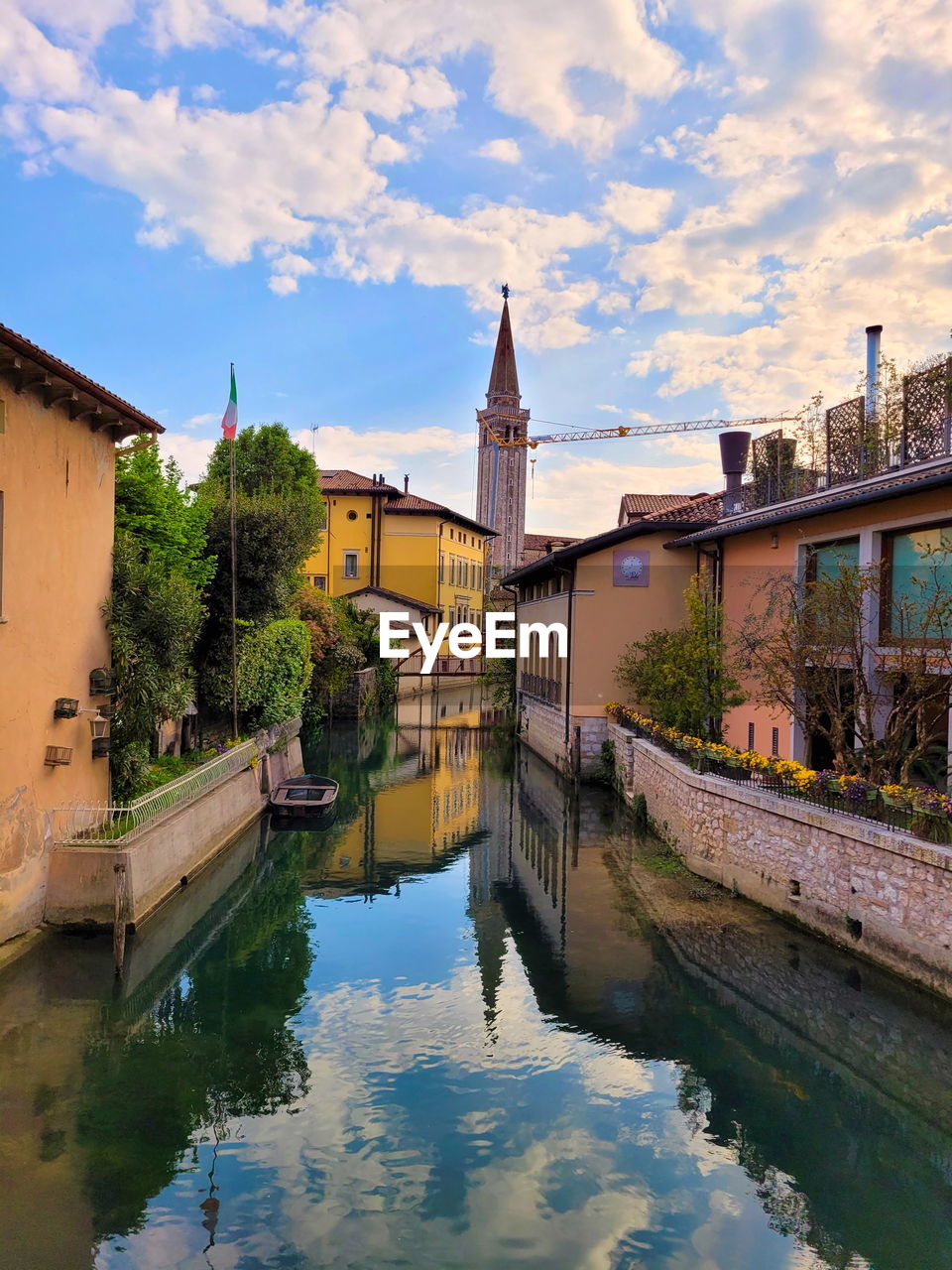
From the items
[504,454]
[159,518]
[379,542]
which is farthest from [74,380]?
[504,454]

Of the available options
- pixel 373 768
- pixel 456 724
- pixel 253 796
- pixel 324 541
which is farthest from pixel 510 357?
pixel 253 796

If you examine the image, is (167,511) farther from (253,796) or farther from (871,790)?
(871,790)

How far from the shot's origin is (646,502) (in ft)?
120

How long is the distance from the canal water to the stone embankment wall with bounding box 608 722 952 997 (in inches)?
16.1

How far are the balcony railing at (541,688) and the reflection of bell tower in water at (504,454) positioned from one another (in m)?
70.1

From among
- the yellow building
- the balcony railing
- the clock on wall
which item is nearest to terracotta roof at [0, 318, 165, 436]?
the clock on wall

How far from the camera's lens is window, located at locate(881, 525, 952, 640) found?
13250 mm

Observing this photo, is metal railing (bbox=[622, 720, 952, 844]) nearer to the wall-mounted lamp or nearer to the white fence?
the white fence

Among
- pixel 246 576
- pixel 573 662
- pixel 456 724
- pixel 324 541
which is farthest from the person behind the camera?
pixel 324 541

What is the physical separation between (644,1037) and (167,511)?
1649cm

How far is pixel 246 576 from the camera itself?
2277 centimetres

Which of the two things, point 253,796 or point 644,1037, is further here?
point 253,796

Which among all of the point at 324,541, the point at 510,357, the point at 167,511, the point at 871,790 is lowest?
the point at 871,790

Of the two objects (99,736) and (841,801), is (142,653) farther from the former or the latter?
(841,801)
